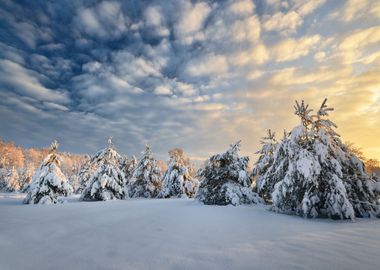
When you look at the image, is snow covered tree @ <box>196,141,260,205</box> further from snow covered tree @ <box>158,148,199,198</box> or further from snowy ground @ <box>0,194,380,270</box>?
snow covered tree @ <box>158,148,199,198</box>

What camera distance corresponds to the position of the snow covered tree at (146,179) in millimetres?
26875

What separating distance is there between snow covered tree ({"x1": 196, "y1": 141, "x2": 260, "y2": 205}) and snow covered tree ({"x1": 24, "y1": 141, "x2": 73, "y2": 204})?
9.54 metres

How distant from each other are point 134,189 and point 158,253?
2418 cm

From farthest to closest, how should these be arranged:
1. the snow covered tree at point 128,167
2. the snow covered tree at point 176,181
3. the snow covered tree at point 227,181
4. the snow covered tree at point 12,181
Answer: the snow covered tree at point 12,181, the snow covered tree at point 128,167, the snow covered tree at point 176,181, the snow covered tree at point 227,181

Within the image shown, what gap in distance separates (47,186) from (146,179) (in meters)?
12.8

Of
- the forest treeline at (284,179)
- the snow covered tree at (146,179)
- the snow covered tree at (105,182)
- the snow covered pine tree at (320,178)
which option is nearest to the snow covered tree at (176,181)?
the forest treeline at (284,179)

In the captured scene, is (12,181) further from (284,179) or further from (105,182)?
(284,179)

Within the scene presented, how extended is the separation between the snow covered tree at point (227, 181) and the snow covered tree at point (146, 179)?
14.5m

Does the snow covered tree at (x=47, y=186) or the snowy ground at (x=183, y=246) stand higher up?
the snow covered tree at (x=47, y=186)

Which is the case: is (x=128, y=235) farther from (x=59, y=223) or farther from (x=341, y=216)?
(x=341, y=216)

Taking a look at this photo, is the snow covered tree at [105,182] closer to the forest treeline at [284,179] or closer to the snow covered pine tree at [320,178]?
the forest treeline at [284,179]

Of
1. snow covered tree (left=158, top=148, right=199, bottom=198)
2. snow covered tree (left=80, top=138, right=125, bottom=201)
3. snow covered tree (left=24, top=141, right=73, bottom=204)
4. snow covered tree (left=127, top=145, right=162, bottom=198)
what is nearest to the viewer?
snow covered tree (left=24, top=141, right=73, bottom=204)

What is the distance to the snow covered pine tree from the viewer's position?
25.0 ft

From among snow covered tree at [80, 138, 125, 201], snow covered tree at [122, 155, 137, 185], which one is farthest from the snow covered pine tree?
snow covered tree at [122, 155, 137, 185]
